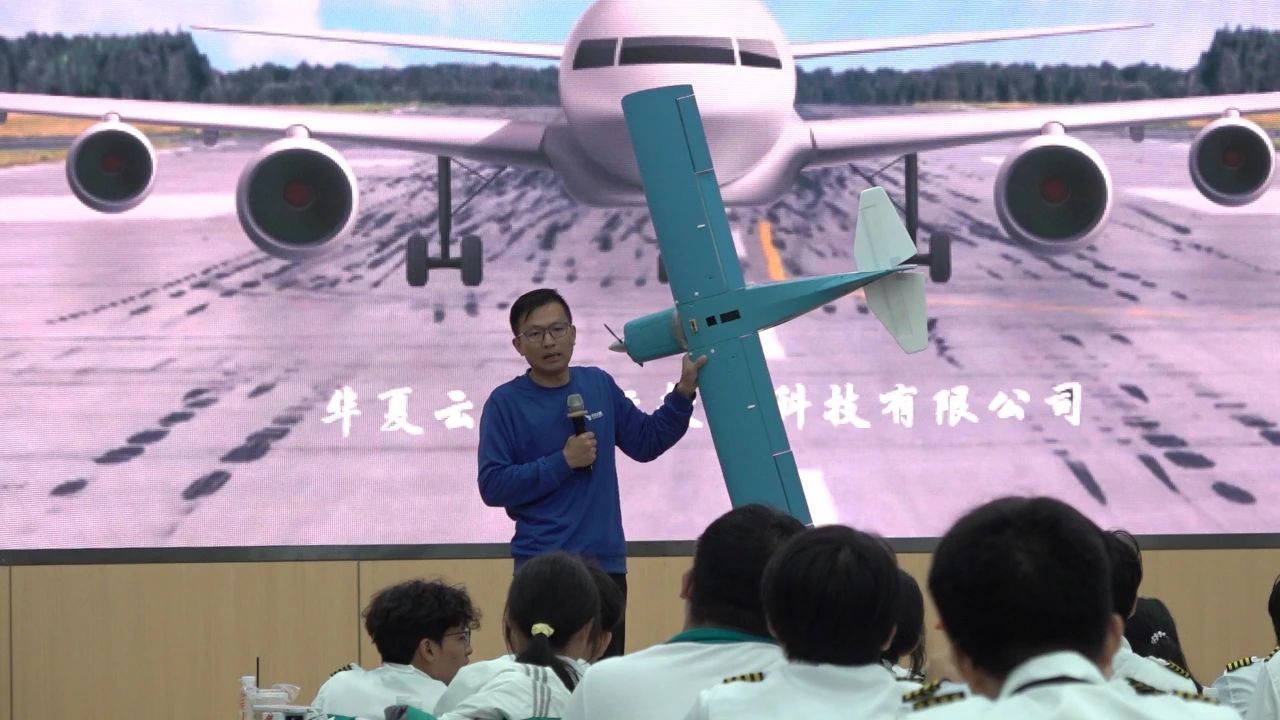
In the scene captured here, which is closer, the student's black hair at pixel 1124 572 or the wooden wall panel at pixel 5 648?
the student's black hair at pixel 1124 572

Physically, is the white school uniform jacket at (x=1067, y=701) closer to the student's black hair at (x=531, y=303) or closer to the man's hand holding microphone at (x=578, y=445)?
the man's hand holding microphone at (x=578, y=445)

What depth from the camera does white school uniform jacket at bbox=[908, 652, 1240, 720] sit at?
1151mm

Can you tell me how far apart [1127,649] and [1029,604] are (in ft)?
3.55

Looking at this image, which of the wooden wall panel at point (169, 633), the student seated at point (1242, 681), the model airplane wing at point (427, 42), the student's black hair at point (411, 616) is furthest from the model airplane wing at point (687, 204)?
the wooden wall panel at point (169, 633)

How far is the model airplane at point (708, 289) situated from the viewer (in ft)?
11.3

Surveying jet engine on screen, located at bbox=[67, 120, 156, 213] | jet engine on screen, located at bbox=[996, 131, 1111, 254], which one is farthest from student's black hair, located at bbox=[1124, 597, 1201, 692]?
jet engine on screen, located at bbox=[67, 120, 156, 213]

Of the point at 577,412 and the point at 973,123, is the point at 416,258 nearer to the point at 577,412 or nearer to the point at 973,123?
the point at 973,123

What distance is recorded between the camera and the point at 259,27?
485cm

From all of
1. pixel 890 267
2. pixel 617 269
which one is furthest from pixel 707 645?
pixel 617 269

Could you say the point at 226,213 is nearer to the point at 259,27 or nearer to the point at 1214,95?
the point at 259,27

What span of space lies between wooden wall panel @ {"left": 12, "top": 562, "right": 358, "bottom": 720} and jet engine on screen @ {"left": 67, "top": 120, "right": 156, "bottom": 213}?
1.08 meters

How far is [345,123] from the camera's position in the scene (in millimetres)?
4969

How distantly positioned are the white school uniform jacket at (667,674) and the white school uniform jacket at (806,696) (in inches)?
9.6

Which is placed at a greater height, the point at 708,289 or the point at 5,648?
the point at 708,289
